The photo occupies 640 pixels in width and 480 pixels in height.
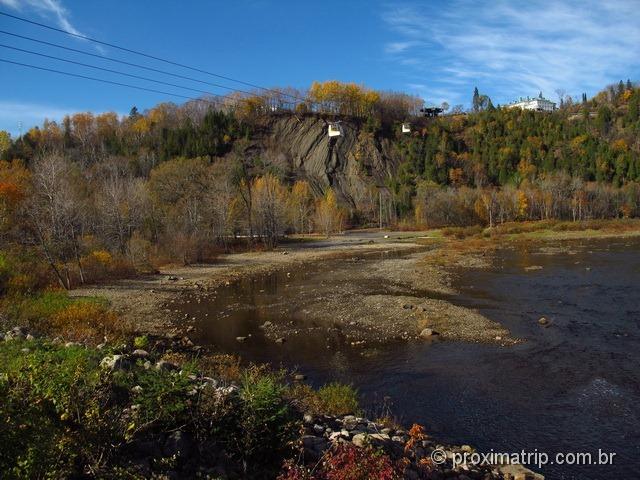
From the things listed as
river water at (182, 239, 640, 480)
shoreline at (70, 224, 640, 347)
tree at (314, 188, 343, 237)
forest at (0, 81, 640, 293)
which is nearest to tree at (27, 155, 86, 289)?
forest at (0, 81, 640, 293)

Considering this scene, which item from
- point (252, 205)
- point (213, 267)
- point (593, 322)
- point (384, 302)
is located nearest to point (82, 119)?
point (252, 205)

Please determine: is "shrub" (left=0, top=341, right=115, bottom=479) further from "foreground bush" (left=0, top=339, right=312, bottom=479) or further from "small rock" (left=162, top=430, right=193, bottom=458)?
"small rock" (left=162, top=430, right=193, bottom=458)

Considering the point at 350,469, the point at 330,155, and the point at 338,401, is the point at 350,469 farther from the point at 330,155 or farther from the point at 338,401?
Answer: the point at 330,155

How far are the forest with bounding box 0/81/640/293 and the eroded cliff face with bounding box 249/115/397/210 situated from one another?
2.10 metres

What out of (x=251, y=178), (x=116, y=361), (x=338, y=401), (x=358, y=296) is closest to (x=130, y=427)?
(x=116, y=361)

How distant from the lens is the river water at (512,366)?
9828 millimetres

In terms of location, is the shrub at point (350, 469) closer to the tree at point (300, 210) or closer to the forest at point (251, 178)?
the forest at point (251, 178)

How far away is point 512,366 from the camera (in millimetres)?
13938

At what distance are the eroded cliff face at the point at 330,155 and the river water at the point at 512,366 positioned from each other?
3207 inches

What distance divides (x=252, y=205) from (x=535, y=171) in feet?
295

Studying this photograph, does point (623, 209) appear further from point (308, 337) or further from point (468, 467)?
point (468, 467)

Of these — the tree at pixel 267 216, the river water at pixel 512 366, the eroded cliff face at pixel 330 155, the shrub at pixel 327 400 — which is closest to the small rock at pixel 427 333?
the river water at pixel 512 366

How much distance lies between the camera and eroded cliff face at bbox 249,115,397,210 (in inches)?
4331

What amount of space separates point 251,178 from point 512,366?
8742 centimetres
